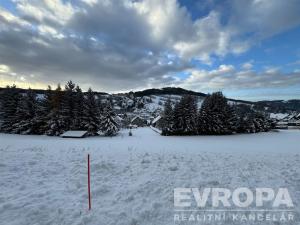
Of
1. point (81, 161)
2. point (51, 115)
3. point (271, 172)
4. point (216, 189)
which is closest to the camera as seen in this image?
point (216, 189)

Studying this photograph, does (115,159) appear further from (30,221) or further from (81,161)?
(30,221)

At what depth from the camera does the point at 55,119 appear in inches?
1508

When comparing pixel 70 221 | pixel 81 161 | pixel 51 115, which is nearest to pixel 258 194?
pixel 70 221

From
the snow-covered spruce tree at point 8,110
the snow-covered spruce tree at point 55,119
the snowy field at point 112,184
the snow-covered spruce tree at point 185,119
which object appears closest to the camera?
the snowy field at point 112,184

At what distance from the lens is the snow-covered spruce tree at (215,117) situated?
43.7 m

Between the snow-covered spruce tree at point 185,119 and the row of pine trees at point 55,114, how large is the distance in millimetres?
14280

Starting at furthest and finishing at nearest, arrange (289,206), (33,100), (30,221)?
(33,100)
(289,206)
(30,221)

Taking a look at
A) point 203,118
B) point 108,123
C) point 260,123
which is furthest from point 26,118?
point 260,123

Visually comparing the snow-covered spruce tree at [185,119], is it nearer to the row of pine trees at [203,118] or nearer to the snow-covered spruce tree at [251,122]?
the row of pine trees at [203,118]

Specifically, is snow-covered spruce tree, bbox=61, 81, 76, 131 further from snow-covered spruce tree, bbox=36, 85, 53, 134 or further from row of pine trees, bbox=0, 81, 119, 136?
snow-covered spruce tree, bbox=36, 85, 53, 134

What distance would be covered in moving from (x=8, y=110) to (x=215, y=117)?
45.9m

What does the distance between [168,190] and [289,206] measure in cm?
343

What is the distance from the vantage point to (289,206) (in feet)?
17.1

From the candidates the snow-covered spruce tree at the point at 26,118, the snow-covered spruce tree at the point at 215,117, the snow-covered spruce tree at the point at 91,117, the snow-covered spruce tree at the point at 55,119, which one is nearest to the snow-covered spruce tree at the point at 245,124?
the snow-covered spruce tree at the point at 215,117
